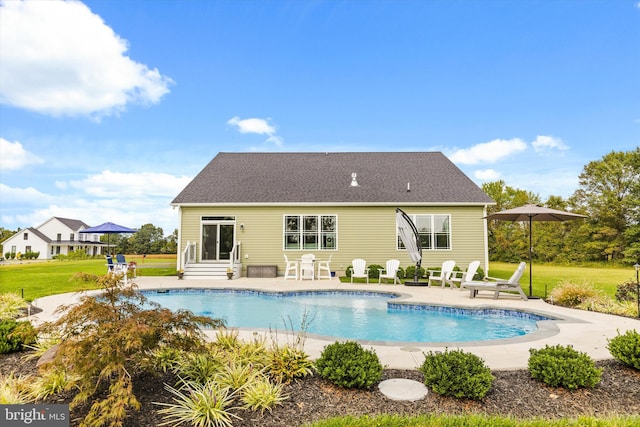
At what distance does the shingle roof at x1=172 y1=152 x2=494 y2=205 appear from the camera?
661 inches

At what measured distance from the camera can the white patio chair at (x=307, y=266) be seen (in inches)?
589

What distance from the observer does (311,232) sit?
16875mm

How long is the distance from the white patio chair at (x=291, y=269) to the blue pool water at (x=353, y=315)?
311cm

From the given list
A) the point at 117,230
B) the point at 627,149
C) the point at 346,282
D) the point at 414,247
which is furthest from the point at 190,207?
the point at 627,149

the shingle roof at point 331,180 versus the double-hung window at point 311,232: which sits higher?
the shingle roof at point 331,180

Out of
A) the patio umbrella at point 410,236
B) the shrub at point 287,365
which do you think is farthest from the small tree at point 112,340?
the patio umbrella at point 410,236

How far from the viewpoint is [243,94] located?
17.6 m

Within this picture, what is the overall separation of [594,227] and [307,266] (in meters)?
24.0

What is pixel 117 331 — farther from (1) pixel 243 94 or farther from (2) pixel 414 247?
(1) pixel 243 94

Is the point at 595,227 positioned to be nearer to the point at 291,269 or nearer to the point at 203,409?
the point at 291,269

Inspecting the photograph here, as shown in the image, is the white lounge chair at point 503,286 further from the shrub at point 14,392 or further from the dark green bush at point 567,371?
the shrub at point 14,392

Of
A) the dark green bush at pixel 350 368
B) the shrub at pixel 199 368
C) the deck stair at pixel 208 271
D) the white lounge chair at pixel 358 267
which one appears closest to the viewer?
the dark green bush at pixel 350 368

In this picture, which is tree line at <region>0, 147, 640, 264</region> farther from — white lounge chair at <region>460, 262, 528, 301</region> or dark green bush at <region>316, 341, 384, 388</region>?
dark green bush at <region>316, 341, 384, 388</region>

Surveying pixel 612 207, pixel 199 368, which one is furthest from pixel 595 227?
pixel 199 368
